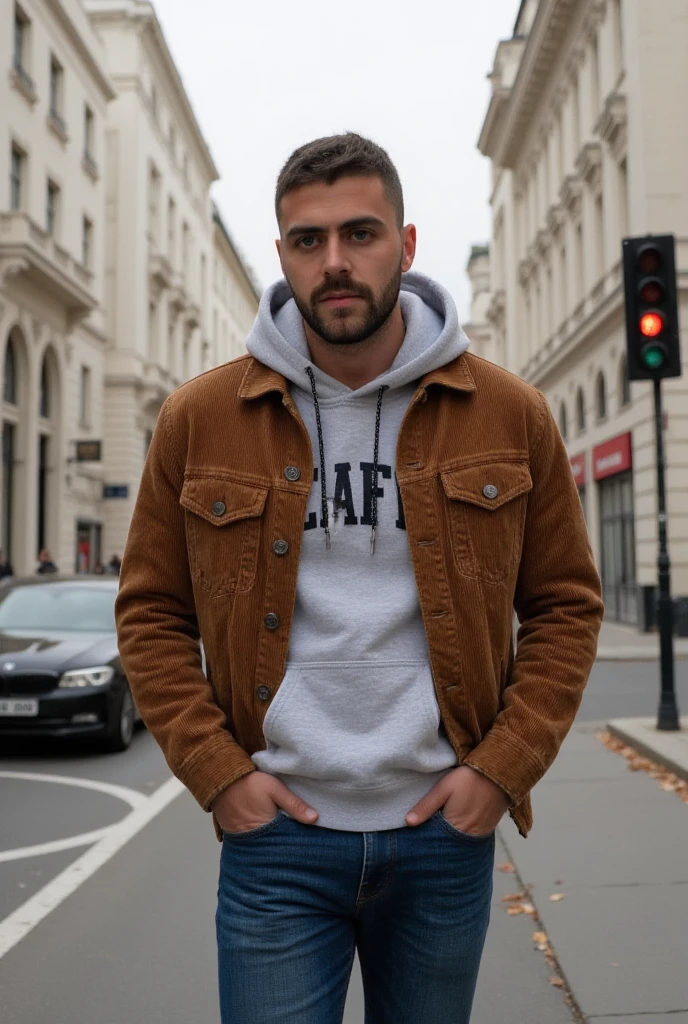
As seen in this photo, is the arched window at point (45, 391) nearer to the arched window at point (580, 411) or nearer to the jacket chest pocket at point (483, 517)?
the arched window at point (580, 411)

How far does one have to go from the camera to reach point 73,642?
970 cm

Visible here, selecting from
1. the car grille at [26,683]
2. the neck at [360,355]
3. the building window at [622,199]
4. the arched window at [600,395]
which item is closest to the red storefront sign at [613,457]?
the arched window at [600,395]

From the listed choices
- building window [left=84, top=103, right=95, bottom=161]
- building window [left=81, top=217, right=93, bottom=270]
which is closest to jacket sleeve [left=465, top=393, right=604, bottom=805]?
building window [left=81, top=217, right=93, bottom=270]

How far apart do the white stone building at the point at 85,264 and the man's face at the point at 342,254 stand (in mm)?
26495

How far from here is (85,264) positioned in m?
36.1

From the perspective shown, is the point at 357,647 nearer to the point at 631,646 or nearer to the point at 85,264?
the point at 631,646

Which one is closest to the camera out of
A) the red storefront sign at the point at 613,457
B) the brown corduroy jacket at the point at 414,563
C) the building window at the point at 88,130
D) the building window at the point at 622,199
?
the brown corduroy jacket at the point at 414,563

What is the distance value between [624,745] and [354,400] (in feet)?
24.7

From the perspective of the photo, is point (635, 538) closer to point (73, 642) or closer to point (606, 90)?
point (606, 90)

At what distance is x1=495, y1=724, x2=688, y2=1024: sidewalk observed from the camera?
3799 mm

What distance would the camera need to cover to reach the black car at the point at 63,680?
901cm

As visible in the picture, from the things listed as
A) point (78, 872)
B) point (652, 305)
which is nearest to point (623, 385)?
point (652, 305)

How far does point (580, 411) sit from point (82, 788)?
23.4 meters

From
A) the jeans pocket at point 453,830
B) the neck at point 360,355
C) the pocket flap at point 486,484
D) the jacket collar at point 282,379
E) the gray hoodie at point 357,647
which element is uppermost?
the neck at point 360,355
